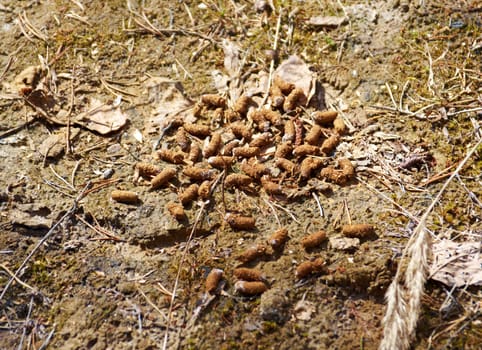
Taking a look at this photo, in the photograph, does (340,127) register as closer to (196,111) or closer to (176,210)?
(196,111)

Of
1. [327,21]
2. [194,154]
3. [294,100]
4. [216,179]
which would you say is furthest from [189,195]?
[327,21]

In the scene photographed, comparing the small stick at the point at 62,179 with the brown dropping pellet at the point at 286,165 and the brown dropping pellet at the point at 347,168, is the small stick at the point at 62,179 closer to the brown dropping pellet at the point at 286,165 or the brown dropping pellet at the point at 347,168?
the brown dropping pellet at the point at 286,165

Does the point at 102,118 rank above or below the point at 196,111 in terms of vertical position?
below

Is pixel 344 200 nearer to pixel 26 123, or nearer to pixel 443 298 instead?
pixel 443 298

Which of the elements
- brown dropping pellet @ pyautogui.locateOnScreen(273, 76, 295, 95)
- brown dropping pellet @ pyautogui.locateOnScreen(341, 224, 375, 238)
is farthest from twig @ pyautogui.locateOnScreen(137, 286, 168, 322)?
brown dropping pellet @ pyautogui.locateOnScreen(273, 76, 295, 95)

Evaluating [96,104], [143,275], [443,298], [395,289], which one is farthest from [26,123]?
[443,298]

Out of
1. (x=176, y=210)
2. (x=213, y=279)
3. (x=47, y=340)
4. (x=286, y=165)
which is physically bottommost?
(x=47, y=340)
